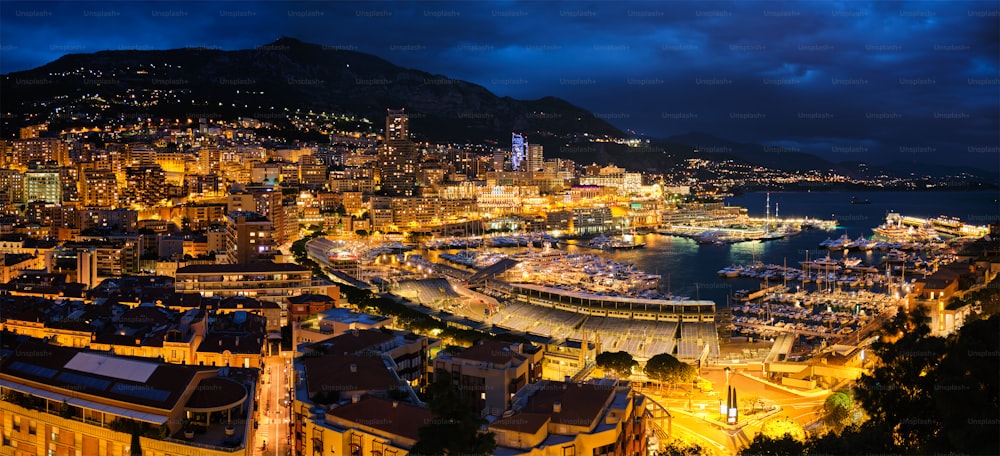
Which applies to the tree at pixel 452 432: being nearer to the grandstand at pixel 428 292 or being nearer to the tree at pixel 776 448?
the tree at pixel 776 448

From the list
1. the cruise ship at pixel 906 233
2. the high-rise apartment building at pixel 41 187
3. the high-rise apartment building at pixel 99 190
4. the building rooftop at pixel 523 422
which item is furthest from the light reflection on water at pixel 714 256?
the high-rise apartment building at pixel 41 187

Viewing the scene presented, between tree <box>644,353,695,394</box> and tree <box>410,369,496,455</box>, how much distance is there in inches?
231

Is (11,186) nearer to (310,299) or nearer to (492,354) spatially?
(310,299)

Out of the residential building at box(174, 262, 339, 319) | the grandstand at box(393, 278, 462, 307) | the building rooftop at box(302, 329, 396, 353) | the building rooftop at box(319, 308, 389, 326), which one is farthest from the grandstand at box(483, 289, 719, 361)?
the building rooftop at box(302, 329, 396, 353)

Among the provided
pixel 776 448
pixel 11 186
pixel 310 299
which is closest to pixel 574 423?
pixel 776 448

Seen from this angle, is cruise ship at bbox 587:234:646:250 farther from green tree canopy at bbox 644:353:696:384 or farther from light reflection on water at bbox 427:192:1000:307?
green tree canopy at bbox 644:353:696:384

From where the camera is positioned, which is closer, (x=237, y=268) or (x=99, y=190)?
(x=237, y=268)

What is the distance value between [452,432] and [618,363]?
244 inches

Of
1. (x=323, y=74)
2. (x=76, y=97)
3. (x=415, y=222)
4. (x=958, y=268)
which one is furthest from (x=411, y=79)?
(x=958, y=268)

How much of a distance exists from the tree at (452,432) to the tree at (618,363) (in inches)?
235

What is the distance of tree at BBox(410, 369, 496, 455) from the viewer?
227 inches

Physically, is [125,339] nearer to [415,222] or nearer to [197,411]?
[197,411]

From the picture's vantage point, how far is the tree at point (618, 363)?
455 inches

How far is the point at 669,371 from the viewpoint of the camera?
11.2 meters
